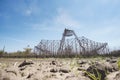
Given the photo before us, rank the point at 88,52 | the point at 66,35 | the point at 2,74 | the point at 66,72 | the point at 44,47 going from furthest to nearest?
the point at 66,35 < the point at 44,47 < the point at 88,52 < the point at 66,72 < the point at 2,74

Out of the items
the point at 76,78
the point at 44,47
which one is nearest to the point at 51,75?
the point at 76,78

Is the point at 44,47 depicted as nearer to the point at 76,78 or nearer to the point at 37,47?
the point at 37,47

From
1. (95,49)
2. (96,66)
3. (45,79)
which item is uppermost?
(95,49)

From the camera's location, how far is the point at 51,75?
14.9 ft

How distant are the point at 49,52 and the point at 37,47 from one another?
2560 mm

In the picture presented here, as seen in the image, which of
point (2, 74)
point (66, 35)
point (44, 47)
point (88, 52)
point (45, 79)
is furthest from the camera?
point (66, 35)

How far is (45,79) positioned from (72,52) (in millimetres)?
11694

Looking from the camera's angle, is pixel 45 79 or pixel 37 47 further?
pixel 37 47

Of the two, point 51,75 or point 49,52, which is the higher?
point 49,52

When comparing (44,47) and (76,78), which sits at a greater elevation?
(44,47)

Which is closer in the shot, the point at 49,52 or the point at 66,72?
the point at 66,72

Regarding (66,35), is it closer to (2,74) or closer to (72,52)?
(72,52)

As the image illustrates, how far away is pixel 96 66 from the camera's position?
4.17m

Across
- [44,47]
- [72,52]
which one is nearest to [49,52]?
[44,47]
